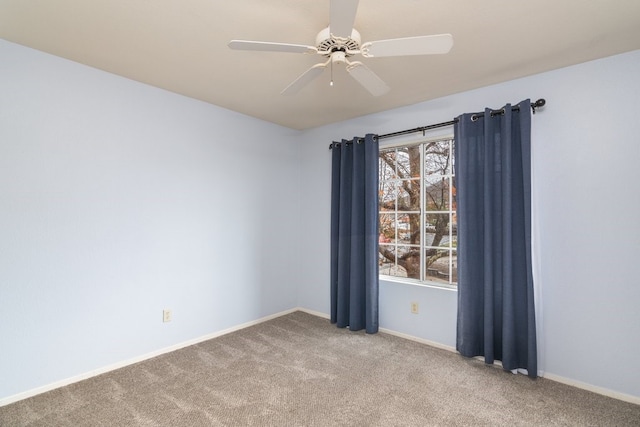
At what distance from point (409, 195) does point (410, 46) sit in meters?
1.98

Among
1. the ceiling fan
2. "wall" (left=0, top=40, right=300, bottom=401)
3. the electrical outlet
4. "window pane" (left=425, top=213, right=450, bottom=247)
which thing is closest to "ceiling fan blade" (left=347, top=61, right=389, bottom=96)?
the ceiling fan

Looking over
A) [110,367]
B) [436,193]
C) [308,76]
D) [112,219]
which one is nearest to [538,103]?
[436,193]

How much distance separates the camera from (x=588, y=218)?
2324mm

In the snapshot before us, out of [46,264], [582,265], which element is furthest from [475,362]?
[46,264]

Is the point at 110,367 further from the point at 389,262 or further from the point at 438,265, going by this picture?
the point at 438,265

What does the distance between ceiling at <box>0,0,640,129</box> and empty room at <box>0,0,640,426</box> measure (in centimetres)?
2

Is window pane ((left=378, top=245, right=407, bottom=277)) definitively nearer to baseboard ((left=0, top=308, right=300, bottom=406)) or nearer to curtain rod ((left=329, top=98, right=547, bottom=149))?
curtain rod ((left=329, top=98, right=547, bottom=149))

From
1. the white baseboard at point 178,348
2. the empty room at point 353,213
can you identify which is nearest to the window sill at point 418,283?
the empty room at point 353,213

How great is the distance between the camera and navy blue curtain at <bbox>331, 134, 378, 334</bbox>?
333 centimetres

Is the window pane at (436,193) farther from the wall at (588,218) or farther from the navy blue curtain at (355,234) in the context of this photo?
the wall at (588,218)

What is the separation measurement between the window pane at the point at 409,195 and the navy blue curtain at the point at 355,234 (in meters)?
0.30

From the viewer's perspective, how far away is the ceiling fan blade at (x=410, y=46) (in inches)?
59.3

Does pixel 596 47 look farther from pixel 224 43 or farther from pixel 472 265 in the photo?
pixel 224 43

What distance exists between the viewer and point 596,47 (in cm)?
214
